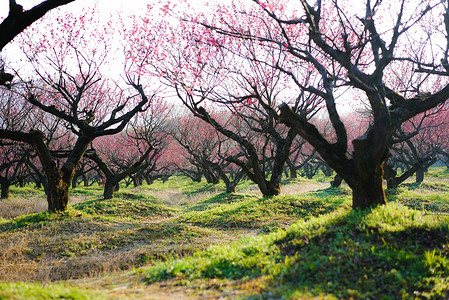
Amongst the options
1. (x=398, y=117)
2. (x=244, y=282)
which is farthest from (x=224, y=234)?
(x=398, y=117)

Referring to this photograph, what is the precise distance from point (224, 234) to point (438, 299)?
19.7 feet

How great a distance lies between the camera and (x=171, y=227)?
9.64 meters

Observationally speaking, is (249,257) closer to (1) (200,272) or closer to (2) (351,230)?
(1) (200,272)

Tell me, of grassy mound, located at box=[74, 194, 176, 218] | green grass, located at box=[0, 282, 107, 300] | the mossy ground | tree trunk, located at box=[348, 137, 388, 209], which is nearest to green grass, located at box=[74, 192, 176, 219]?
grassy mound, located at box=[74, 194, 176, 218]

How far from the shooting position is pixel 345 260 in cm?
442

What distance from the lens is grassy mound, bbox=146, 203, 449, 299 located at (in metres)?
3.93

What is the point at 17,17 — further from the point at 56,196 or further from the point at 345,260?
the point at 345,260

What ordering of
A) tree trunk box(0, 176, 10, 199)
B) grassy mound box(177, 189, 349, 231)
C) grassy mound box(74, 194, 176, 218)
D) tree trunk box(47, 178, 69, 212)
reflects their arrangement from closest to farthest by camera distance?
grassy mound box(177, 189, 349, 231), tree trunk box(47, 178, 69, 212), grassy mound box(74, 194, 176, 218), tree trunk box(0, 176, 10, 199)

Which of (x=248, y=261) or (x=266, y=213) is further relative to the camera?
(x=266, y=213)

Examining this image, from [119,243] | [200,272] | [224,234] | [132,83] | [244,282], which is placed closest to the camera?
[244,282]

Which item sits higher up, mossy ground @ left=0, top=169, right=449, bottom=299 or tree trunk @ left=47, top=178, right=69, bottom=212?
tree trunk @ left=47, top=178, right=69, bottom=212

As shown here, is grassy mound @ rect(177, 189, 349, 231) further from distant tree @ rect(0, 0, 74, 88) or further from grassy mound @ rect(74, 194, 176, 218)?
distant tree @ rect(0, 0, 74, 88)

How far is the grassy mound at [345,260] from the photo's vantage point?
3934mm

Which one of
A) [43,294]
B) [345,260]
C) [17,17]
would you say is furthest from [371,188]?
[17,17]
